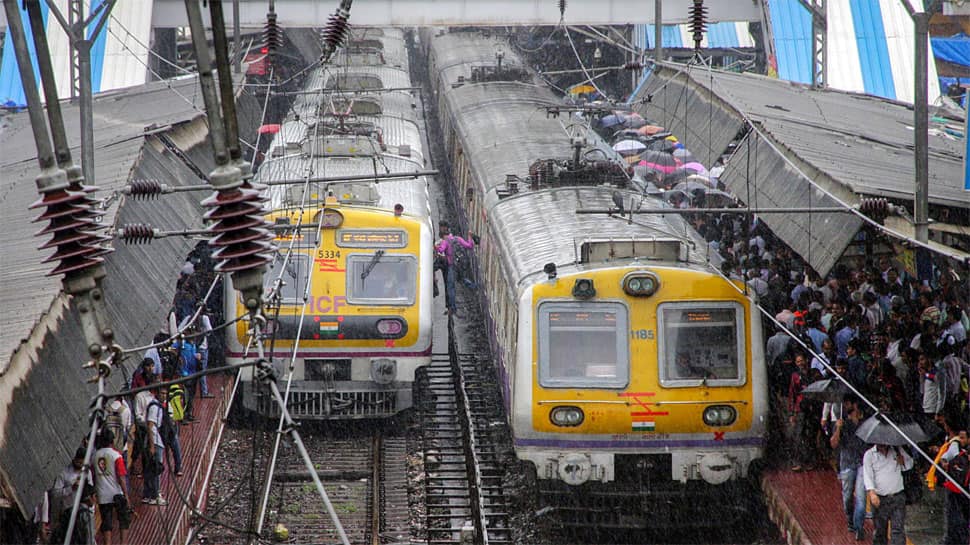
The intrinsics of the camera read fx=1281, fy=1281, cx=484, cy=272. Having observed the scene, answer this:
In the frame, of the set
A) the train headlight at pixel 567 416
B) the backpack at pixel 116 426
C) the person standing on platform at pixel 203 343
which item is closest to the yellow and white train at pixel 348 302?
the person standing on platform at pixel 203 343

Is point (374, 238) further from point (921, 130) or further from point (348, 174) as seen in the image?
point (921, 130)

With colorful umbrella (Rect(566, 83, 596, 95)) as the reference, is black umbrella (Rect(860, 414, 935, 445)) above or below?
below

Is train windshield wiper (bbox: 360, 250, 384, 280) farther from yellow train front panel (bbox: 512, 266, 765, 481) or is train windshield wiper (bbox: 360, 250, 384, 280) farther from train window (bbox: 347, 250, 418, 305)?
yellow train front panel (bbox: 512, 266, 765, 481)

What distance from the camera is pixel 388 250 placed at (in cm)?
1395

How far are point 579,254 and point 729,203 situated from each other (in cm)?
991

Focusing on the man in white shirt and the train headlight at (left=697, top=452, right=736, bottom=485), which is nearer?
the man in white shirt

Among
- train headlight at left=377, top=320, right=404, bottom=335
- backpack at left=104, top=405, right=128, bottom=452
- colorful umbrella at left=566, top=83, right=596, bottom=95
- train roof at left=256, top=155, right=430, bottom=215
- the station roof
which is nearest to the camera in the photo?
backpack at left=104, top=405, right=128, bottom=452

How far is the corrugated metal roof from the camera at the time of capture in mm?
7398

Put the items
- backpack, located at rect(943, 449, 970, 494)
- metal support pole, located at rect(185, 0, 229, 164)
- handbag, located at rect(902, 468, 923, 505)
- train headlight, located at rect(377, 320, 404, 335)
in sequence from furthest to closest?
train headlight, located at rect(377, 320, 404, 335) < handbag, located at rect(902, 468, 923, 505) < backpack, located at rect(943, 449, 970, 494) < metal support pole, located at rect(185, 0, 229, 164)

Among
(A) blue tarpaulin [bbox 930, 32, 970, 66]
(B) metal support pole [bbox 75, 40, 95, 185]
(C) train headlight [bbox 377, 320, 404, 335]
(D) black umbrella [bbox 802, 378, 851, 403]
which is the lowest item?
(D) black umbrella [bbox 802, 378, 851, 403]

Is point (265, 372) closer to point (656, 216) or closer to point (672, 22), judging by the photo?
Result: point (656, 216)

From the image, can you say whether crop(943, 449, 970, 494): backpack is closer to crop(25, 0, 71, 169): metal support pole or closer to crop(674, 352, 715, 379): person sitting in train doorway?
crop(674, 352, 715, 379): person sitting in train doorway

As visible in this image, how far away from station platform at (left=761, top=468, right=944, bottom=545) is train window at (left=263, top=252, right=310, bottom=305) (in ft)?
17.2

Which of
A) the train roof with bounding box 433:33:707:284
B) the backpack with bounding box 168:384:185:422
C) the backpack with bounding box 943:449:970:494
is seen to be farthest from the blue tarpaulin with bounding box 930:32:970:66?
the backpack with bounding box 943:449:970:494
